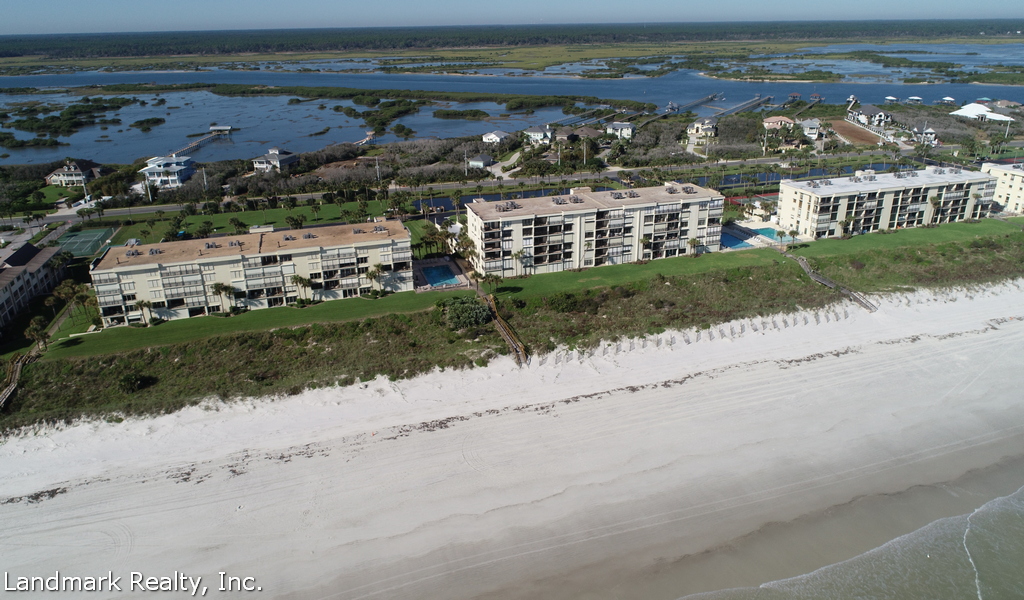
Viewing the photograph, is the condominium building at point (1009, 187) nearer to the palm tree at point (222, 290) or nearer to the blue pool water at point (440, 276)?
the blue pool water at point (440, 276)

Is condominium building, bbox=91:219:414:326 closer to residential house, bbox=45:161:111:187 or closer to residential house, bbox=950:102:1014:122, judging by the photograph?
residential house, bbox=45:161:111:187

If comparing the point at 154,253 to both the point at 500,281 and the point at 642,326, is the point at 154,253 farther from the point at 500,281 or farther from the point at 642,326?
the point at 642,326

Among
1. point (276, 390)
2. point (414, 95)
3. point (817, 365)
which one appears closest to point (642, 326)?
point (817, 365)

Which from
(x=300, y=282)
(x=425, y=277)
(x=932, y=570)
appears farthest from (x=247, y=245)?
(x=932, y=570)

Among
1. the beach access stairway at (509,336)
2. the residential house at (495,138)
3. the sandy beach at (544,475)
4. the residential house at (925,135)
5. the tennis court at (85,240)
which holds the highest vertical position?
the residential house at (495,138)

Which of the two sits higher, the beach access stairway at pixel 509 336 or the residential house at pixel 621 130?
the residential house at pixel 621 130

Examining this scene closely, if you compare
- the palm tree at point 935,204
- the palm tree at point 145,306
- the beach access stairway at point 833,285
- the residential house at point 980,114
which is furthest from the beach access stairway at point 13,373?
the residential house at point 980,114
